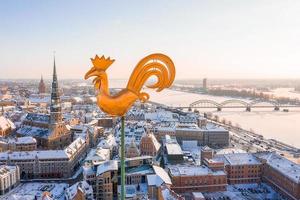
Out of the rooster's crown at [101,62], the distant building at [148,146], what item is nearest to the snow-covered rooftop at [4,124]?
the distant building at [148,146]

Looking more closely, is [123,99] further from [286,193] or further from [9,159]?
[9,159]

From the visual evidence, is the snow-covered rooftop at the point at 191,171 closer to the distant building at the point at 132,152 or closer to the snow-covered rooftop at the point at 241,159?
the snow-covered rooftop at the point at 241,159

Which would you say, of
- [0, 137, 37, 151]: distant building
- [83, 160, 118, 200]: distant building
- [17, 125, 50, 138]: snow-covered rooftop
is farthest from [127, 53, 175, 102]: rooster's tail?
[17, 125, 50, 138]: snow-covered rooftop

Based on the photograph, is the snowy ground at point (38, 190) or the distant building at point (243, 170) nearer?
the snowy ground at point (38, 190)

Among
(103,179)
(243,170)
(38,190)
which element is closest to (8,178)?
(38,190)

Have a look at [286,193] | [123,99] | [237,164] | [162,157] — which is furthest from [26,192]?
[123,99]
